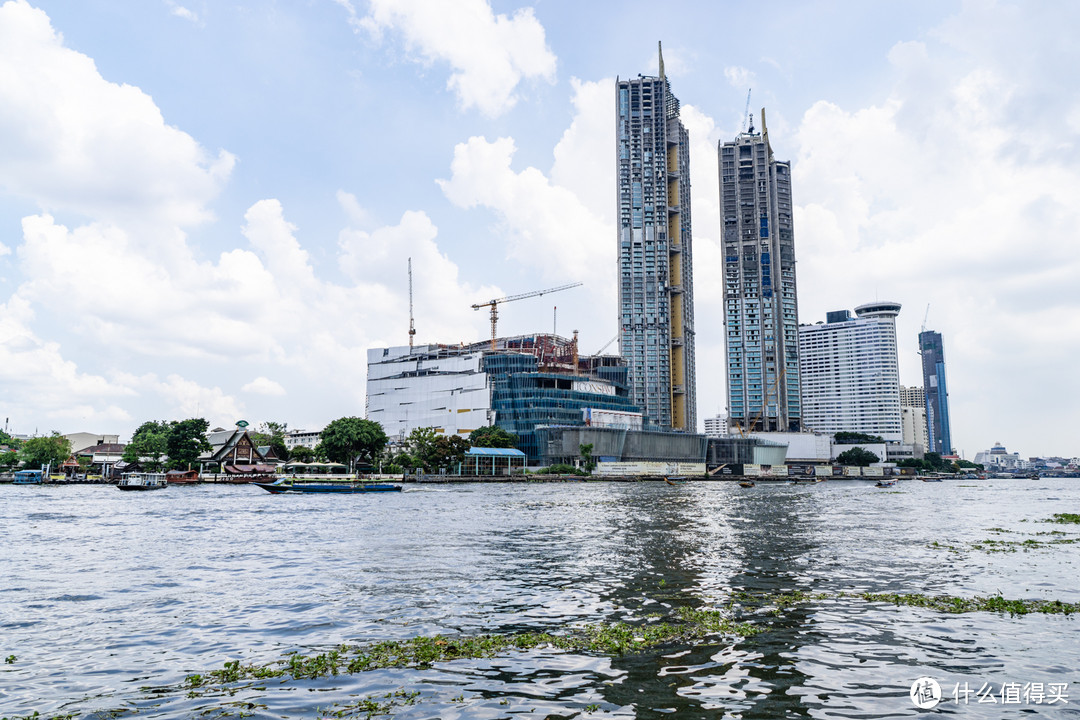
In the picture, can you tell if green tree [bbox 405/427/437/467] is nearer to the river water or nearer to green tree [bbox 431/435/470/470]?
green tree [bbox 431/435/470/470]

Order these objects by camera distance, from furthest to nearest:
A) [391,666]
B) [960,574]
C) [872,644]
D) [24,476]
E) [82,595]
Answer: [24,476], [960,574], [82,595], [872,644], [391,666]

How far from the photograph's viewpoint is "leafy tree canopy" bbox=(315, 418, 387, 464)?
18012 centimetres

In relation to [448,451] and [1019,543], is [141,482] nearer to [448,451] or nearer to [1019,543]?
[448,451]

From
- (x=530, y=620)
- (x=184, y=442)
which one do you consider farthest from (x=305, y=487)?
(x=530, y=620)

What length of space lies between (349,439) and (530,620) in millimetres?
166311

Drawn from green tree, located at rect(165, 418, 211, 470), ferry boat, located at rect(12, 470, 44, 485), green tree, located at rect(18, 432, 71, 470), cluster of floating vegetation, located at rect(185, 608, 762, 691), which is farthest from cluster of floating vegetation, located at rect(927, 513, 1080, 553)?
green tree, located at rect(18, 432, 71, 470)

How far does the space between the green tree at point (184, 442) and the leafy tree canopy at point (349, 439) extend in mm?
28140

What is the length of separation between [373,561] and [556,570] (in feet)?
29.6

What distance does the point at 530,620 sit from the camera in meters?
20.8

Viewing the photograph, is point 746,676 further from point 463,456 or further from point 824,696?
point 463,456

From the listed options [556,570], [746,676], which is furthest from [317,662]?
[556,570]

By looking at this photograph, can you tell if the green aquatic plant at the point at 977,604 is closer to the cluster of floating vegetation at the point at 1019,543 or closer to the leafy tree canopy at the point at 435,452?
the cluster of floating vegetation at the point at 1019,543

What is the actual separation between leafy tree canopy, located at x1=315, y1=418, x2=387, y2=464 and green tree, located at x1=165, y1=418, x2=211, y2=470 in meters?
28.1

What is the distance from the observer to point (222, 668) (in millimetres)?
16297
